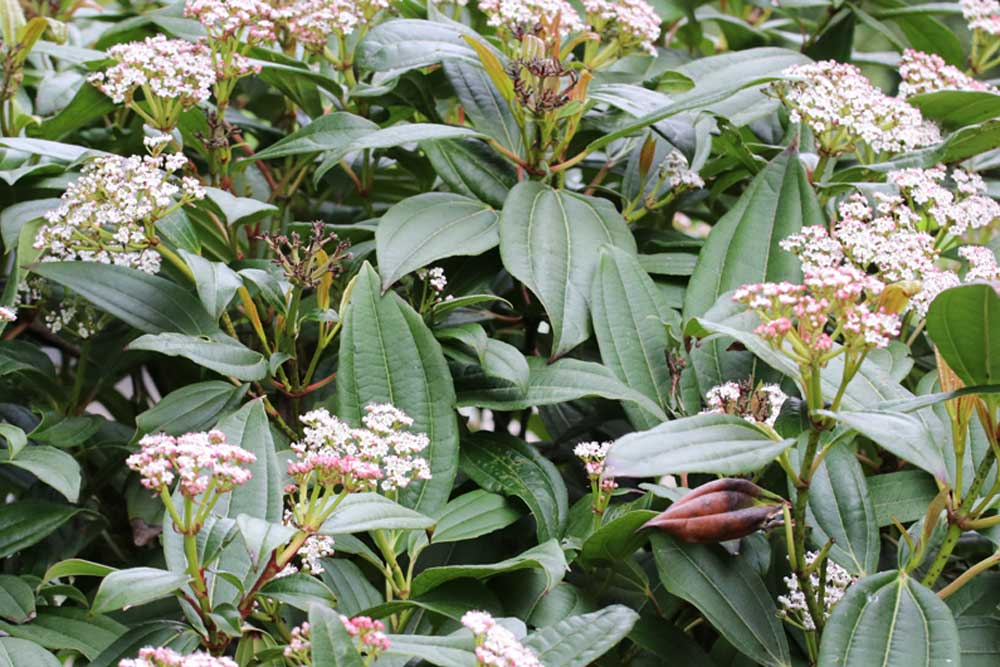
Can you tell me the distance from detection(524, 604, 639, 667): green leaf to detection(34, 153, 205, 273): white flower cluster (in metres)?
0.62

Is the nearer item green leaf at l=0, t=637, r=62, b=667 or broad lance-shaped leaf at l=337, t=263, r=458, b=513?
green leaf at l=0, t=637, r=62, b=667

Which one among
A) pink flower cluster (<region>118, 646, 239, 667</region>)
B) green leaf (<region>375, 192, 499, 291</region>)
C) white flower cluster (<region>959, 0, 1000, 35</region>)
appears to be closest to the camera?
pink flower cluster (<region>118, 646, 239, 667</region>)

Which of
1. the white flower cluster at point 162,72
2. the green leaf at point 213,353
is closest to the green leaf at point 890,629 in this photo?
the green leaf at point 213,353

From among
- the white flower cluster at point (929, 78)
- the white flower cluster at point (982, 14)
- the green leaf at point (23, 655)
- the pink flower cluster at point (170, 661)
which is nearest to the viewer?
the pink flower cluster at point (170, 661)

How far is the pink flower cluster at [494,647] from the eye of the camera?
82cm

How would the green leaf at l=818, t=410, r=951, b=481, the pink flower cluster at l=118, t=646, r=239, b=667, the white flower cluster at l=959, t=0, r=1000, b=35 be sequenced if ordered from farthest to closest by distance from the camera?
1. the white flower cluster at l=959, t=0, r=1000, b=35
2. the green leaf at l=818, t=410, r=951, b=481
3. the pink flower cluster at l=118, t=646, r=239, b=667

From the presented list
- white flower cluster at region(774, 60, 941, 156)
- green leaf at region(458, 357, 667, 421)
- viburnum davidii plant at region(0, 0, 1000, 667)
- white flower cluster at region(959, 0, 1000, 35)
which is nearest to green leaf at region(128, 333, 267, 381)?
viburnum davidii plant at region(0, 0, 1000, 667)

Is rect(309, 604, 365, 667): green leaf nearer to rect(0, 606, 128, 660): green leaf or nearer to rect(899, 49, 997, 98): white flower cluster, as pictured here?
rect(0, 606, 128, 660): green leaf

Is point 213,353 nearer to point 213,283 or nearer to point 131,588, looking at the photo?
point 213,283

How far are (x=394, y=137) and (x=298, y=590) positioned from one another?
Answer: 1.93 ft

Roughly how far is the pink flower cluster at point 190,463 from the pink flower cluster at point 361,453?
6 cm

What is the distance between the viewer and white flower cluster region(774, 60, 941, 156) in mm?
1369

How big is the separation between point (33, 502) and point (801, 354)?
87 centimetres

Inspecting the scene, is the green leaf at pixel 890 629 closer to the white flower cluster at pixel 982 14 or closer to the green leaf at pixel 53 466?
the green leaf at pixel 53 466
